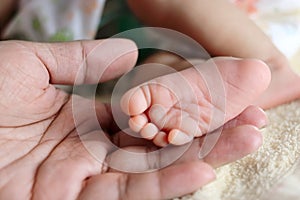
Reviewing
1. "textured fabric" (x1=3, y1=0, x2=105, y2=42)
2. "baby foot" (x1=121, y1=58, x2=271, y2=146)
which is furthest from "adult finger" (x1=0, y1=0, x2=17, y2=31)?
"baby foot" (x1=121, y1=58, x2=271, y2=146)

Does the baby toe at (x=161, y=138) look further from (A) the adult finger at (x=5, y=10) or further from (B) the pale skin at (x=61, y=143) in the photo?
(A) the adult finger at (x=5, y=10)

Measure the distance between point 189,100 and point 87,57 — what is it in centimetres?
17

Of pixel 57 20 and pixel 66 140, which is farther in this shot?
pixel 57 20

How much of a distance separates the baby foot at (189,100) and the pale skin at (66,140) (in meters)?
0.02

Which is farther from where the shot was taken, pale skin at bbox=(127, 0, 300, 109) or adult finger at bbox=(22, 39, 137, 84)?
pale skin at bbox=(127, 0, 300, 109)

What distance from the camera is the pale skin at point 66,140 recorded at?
548 mm

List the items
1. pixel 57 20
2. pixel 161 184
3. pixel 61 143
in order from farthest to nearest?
pixel 57 20 → pixel 61 143 → pixel 161 184

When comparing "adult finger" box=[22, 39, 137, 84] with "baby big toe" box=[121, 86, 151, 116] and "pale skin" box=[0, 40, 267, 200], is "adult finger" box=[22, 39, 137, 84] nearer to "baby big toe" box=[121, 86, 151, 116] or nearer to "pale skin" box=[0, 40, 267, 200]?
"pale skin" box=[0, 40, 267, 200]

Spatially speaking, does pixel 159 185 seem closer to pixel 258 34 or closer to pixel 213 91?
pixel 213 91

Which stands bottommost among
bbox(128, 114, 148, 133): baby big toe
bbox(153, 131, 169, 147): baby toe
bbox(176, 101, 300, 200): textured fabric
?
bbox(176, 101, 300, 200): textured fabric

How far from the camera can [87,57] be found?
2.31ft

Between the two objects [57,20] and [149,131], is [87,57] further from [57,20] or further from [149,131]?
[57,20]

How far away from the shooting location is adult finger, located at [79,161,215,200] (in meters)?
0.54

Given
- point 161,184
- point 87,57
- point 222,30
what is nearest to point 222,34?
point 222,30
